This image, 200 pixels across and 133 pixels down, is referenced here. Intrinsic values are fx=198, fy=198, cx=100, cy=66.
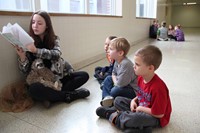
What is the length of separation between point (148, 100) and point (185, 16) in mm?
18644

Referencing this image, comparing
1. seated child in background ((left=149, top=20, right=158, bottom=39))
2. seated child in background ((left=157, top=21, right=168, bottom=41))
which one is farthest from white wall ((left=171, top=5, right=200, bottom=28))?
seated child in background ((left=157, top=21, right=168, bottom=41))

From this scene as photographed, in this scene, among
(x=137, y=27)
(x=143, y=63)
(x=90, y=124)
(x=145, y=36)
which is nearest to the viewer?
(x=143, y=63)

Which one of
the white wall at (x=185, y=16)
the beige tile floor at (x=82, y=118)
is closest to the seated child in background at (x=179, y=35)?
the beige tile floor at (x=82, y=118)

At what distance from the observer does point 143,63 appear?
1.16m

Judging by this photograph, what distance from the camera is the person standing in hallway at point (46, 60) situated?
153 centimetres

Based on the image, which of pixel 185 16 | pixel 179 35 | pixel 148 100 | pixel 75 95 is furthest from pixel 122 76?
pixel 185 16

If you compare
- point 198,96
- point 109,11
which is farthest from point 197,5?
point 198,96

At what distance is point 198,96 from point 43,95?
4.41 ft

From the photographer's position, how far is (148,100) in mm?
1173

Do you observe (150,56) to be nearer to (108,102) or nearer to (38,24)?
(108,102)

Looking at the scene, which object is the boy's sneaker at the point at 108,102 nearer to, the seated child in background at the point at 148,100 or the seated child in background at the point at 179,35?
the seated child in background at the point at 148,100

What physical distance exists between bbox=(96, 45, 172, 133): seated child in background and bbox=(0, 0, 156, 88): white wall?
39.3 inches

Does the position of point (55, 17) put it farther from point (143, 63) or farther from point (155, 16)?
point (155, 16)

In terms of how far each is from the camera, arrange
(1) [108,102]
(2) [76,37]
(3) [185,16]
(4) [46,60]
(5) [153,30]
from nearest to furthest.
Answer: (1) [108,102], (4) [46,60], (2) [76,37], (5) [153,30], (3) [185,16]
